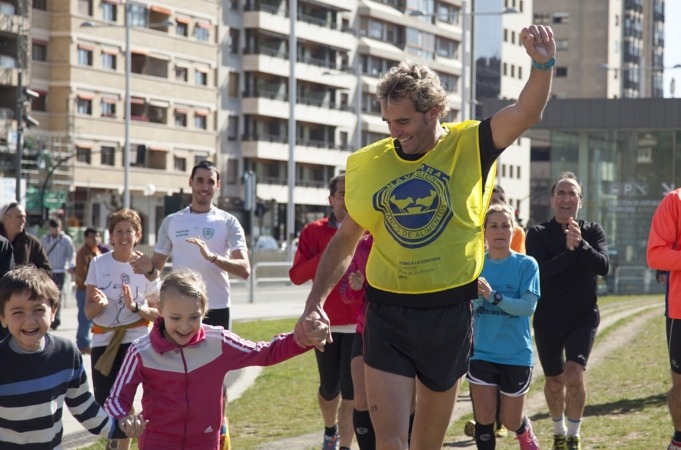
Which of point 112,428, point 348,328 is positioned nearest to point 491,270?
point 348,328

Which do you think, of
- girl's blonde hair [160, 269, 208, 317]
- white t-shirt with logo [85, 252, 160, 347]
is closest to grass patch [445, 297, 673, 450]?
white t-shirt with logo [85, 252, 160, 347]

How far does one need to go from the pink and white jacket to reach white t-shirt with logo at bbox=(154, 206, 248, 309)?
3.70 meters

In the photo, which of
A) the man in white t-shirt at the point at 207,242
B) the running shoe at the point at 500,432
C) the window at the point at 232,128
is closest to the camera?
the man in white t-shirt at the point at 207,242

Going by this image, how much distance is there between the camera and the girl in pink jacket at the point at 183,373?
6.63m

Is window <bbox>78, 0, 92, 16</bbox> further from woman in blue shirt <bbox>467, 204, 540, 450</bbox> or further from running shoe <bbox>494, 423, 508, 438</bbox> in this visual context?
woman in blue shirt <bbox>467, 204, 540, 450</bbox>

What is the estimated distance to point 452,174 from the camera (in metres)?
6.56

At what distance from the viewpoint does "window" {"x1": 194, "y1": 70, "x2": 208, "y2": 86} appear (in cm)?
8162

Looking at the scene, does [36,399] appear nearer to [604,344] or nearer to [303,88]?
[604,344]

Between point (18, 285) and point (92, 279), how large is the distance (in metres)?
4.04

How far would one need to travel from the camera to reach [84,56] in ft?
236

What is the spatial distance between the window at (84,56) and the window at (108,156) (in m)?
4.38

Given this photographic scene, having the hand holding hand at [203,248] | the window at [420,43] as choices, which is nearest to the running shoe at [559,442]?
the hand holding hand at [203,248]

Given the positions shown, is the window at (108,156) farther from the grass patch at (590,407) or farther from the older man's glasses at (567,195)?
the older man's glasses at (567,195)

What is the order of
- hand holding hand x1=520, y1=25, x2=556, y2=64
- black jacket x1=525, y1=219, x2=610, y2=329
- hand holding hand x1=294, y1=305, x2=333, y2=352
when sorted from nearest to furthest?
hand holding hand x1=520, y1=25, x2=556, y2=64 < hand holding hand x1=294, y1=305, x2=333, y2=352 < black jacket x1=525, y1=219, x2=610, y2=329
